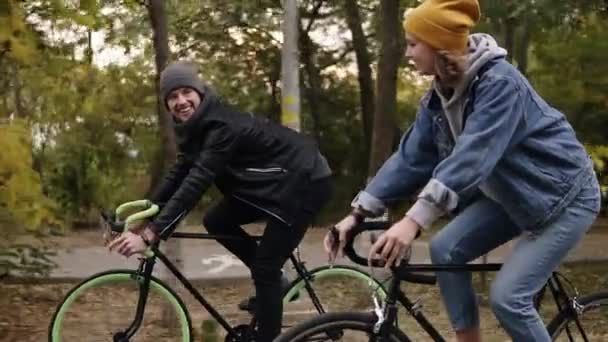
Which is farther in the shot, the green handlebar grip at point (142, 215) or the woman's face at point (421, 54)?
the green handlebar grip at point (142, 215)

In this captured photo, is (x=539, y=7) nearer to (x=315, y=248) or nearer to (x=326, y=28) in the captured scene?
(x=315, y=248)

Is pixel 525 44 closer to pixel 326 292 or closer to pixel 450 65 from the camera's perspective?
pixel 326 292

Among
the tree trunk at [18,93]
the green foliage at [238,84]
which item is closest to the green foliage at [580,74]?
the green foliage at [238,84]

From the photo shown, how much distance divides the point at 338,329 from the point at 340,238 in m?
0.35

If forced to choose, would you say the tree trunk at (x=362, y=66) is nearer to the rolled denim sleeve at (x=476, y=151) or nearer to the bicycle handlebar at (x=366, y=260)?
the bicycle handlebar at (x=366, y=260)

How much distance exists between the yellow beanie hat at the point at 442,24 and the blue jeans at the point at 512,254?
74 centimetres

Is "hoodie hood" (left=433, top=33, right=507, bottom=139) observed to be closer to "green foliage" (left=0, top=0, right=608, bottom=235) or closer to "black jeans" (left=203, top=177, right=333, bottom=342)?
"black jeans" (left=203, top=177, right=333, bottom=342)

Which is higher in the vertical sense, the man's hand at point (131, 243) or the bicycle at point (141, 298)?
the man's hand at point (131, 243)

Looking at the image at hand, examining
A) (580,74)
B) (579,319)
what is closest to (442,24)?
(579,319)

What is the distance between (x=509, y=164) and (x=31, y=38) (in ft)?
11.8

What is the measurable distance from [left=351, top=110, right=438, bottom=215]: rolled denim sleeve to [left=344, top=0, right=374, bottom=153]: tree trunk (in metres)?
11.7

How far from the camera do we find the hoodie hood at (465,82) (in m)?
3.21

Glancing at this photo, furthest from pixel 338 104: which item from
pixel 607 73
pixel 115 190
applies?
pixel 607 73

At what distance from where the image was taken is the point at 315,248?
11562 mm
